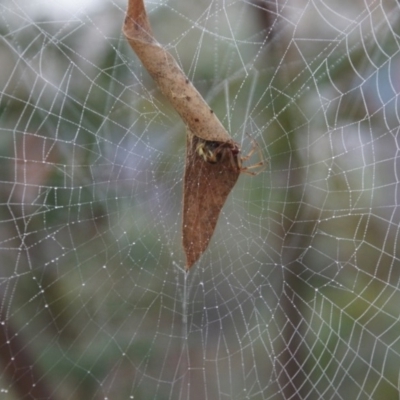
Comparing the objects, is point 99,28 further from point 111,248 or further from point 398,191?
point 398,191

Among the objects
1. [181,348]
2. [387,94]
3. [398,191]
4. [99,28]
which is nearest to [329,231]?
[398,191]

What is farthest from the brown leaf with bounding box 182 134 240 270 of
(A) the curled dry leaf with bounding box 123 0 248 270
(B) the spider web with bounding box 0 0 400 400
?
(B) the spider web with bounding box 0 0 400 400

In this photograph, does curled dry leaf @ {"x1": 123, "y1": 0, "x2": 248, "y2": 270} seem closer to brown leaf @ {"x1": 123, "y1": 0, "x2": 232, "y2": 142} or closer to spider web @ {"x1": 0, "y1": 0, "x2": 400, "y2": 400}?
brown leaf @ {"x1": 123, "y1": 0, "x2": 232, "y2": 142}

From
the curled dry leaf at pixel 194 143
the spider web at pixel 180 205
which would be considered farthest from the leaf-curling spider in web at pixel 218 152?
the spider web at pixel 180 205

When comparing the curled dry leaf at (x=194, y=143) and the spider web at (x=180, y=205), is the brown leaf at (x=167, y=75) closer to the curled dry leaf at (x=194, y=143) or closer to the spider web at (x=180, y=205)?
the curled dry leaf at (x=194, y=143)

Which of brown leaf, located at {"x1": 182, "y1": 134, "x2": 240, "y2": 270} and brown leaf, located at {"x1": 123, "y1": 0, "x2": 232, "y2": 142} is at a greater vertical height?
brown leaf, located at {"x1": 123, "y1": 0, "x2": 232, "y2": 142}

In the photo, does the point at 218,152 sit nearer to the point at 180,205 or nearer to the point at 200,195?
the point at 200,195

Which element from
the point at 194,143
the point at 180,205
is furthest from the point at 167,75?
the point at 180,205
